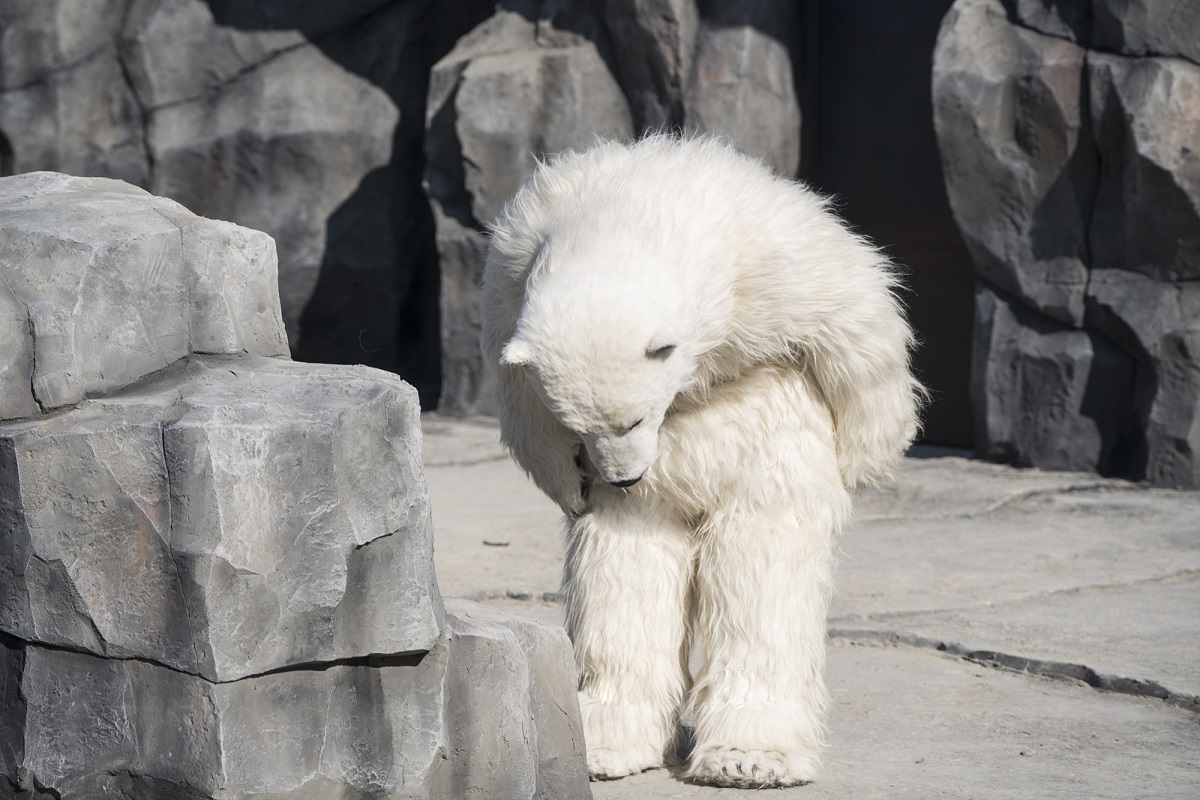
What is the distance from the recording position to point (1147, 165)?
18.8 ft

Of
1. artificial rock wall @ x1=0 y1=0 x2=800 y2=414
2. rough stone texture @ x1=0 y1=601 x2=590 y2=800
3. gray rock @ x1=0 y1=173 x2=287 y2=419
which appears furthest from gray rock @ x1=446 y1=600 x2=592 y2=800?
artificial rock wall @ x1=0 y1=0 x2=800 y2=414

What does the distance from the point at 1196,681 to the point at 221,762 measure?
237 centimetres

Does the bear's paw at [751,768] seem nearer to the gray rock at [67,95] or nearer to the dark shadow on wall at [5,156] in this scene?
the gray rock at [67,95]

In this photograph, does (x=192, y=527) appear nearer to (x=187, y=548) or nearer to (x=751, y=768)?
(x=187, y=548)

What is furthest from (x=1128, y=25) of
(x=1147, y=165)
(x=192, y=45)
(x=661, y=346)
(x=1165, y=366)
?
(x=192, y=45)

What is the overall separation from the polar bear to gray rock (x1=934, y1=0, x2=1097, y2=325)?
3.38 metres

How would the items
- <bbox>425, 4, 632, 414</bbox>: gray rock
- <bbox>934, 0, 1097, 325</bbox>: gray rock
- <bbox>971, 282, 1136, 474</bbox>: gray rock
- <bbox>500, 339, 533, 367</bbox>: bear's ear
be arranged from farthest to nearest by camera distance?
1. <bbox>425, 4, 632, 414</bbox>: gray rock
2. <bbox>971, 282, 1136, 474</bbox>: gray rock
3. <bbox>934, 0, 1097, 325</bbox>: gray rock
4. <bbox>500, 339, 533, 367</bbox>: bear's ear

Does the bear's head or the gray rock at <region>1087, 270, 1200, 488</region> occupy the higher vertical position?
the bear's head

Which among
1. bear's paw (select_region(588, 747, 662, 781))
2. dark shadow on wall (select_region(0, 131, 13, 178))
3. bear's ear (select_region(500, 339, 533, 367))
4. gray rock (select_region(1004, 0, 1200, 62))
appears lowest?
bear's paw (select_region(588, 747, 662, 781))

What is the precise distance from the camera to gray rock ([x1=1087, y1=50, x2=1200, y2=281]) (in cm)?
567

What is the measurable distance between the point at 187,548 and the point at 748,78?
547 centimetres

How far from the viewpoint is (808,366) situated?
112 inches

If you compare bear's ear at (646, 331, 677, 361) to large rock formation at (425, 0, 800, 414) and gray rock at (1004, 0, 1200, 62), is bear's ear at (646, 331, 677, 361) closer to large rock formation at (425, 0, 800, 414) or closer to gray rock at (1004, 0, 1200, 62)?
gray rock at (1004, 0, 1200, 62)

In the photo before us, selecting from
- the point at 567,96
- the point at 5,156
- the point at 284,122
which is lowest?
the point at 5,156
